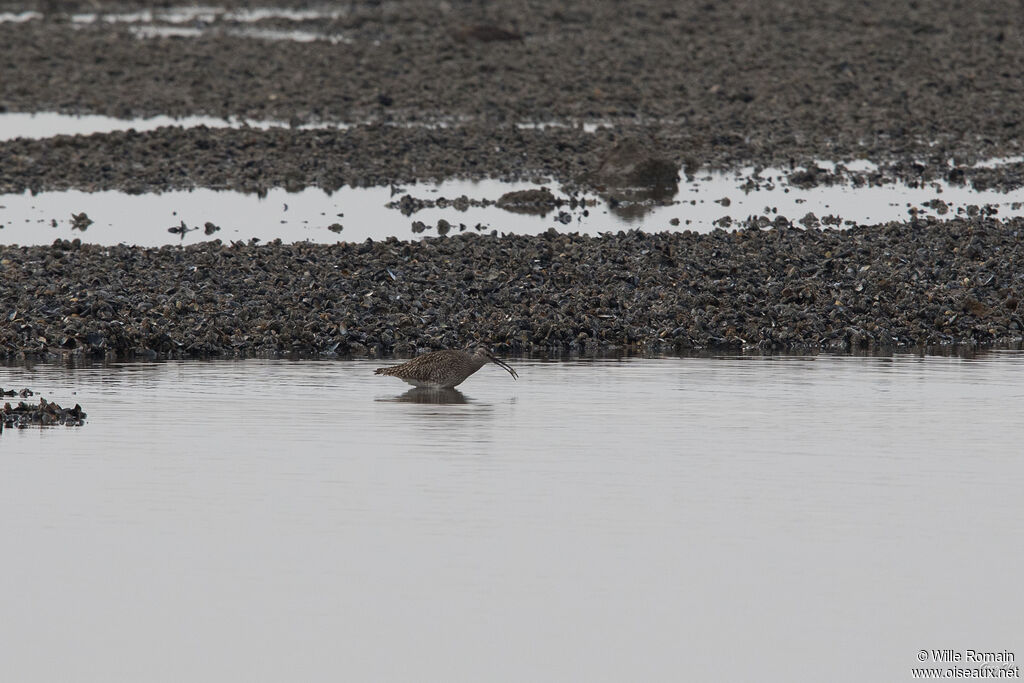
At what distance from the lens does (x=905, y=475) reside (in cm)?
1522

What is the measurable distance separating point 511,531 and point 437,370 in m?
6.95

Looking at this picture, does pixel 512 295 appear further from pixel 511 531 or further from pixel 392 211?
pixel 511 531

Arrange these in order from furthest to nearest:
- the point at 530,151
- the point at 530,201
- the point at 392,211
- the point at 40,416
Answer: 1. the point at 530,151
2. the point at 530,201
3. the point at 392,211
4. the point at 40,416

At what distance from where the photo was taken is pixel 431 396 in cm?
2002

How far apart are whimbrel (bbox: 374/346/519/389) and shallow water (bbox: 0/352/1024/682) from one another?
Answer: 258 millimetres

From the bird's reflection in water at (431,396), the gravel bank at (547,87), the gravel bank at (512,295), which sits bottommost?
the bird's reflection in water at (431,396)

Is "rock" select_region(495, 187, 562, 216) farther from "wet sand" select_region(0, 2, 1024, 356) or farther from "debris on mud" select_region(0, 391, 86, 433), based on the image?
"debris on mud" select_region(0, 391, 86, 433)

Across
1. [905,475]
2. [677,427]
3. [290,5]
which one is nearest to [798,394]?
[677,427]

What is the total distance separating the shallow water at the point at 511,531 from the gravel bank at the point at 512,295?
2.93 metres

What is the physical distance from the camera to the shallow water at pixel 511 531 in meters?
10.5

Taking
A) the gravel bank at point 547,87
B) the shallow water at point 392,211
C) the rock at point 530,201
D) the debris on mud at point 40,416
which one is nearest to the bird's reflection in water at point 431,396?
the debris on mud at point 40,416

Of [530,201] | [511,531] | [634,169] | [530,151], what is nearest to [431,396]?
[511,531]

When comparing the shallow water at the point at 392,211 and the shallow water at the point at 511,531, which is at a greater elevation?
the shallow water at the point at 392,211

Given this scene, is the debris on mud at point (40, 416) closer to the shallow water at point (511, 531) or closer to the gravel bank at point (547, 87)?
the shallow water at point (511, 531)
